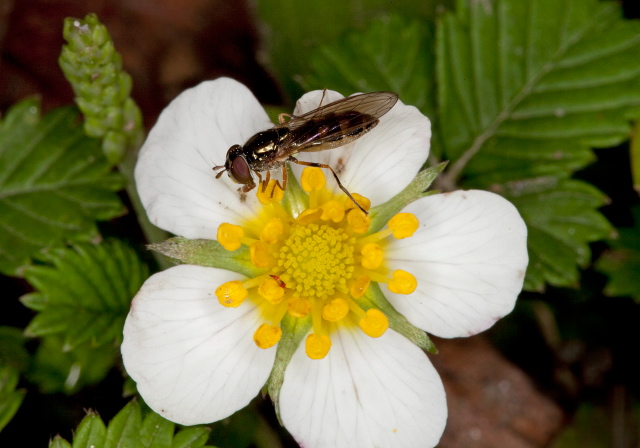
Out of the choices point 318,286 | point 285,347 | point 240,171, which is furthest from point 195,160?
point 285,347

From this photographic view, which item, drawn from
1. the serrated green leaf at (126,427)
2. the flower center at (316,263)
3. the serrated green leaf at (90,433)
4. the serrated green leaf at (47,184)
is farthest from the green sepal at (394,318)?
the serrated green leaf at (47,184)

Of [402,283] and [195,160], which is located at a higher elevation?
[195,160]

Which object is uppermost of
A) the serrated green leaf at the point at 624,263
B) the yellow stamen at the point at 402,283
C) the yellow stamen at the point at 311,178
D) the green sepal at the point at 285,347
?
the yellow stamen at the point at 311,178

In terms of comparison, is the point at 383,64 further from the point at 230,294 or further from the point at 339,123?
the point at 230,294

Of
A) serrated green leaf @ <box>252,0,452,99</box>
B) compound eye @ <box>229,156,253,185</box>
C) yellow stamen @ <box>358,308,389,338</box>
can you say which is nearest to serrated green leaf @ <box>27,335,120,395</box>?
compound eye @ <box>229,156,253,185</box>

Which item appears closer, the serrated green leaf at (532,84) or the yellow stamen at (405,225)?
the yellow stamen at (405,225)

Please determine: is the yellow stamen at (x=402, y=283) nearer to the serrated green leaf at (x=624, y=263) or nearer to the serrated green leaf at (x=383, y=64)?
the serrated green leaf at (x=383, y=64)
